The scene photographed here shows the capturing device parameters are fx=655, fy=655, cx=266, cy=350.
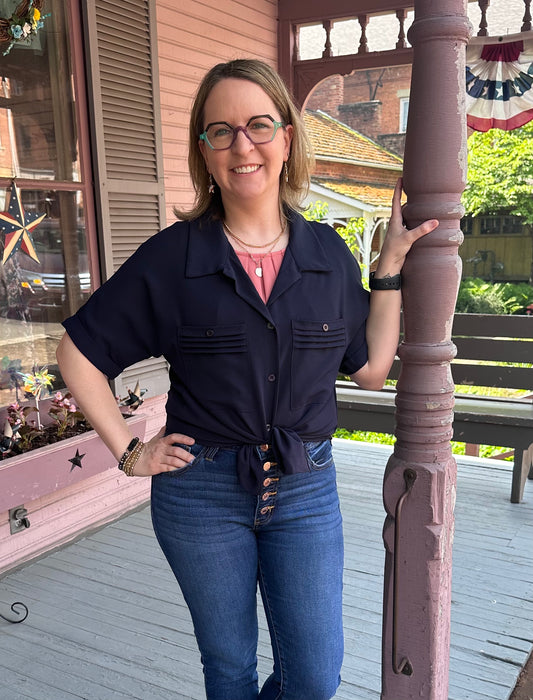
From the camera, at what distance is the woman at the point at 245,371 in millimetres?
1419

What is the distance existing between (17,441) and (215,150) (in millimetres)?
2040

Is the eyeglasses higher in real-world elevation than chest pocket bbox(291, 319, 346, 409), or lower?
higher

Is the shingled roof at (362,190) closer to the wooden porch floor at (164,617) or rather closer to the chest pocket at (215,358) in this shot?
the wooden porch floor at (164,617)

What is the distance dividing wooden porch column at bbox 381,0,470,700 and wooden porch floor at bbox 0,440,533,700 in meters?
0.97

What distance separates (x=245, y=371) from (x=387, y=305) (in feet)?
1.19

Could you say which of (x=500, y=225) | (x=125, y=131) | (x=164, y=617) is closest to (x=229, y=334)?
(x=164, y=617)

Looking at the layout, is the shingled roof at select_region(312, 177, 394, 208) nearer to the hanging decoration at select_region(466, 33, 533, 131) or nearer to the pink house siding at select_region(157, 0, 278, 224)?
the hanging decoration at select_region(466, 33, 533, 131)

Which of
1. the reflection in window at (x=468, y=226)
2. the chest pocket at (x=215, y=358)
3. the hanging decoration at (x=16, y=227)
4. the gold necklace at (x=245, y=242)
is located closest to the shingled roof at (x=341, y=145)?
the reflection in window at (x=468, y=226)

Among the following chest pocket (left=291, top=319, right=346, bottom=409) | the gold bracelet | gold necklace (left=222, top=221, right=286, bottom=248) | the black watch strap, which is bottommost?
the gold bracelet

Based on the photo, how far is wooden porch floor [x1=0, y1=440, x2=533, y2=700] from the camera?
235cm

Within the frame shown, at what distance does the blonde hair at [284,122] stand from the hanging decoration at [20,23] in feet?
6.33

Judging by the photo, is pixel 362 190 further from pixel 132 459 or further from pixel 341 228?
pixel 132 459

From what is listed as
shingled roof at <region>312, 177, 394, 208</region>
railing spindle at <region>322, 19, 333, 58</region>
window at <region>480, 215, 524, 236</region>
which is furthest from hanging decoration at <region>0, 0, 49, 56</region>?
window at <region>480, 215, 524, 236</region>

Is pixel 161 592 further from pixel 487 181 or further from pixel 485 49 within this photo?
pixel 487 181
